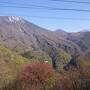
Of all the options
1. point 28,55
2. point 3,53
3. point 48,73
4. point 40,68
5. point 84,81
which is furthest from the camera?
point 28,55

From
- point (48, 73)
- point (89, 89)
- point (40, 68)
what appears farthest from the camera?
point (40, 68)

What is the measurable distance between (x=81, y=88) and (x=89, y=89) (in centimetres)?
36

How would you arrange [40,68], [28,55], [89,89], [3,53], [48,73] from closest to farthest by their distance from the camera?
1. [89,89]
2. [48,73]
3. [40,68]
4. [3,53]
5. [28,55]

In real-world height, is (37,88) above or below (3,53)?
below

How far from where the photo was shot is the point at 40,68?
55.9 meters

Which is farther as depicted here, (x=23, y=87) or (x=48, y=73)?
(x=48, y=73)

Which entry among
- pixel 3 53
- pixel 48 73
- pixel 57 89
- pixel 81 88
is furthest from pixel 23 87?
pixel 3 53

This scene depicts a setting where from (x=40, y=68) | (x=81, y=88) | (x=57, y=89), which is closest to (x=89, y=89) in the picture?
(x=81, y=88)

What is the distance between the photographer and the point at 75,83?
1352 cm

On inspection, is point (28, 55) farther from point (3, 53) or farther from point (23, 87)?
point (23, 87)

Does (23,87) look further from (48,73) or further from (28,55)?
(28,55)

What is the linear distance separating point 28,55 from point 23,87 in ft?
385

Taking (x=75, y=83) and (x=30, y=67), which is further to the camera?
(x=30, y=67)

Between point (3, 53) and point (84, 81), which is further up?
point (3, 53)
